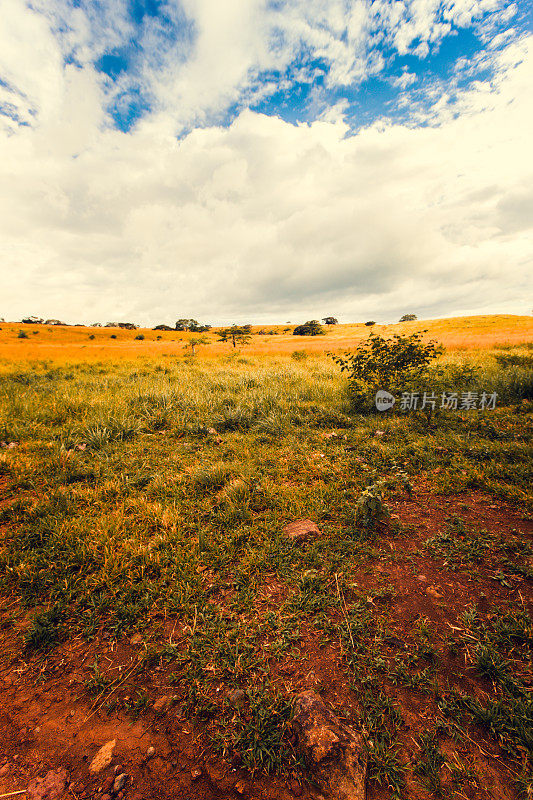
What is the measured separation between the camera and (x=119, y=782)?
1.84 metres

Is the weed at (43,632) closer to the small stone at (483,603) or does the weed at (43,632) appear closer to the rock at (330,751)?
the rock at (330,751)

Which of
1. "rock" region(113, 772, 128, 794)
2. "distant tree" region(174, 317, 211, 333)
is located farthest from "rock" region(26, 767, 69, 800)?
"distant tree" region(174, 317, 211, 333)

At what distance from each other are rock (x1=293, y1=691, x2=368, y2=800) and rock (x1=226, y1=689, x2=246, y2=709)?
0.40 m

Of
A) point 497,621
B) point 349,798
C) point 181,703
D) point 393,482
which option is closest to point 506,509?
point 393,482

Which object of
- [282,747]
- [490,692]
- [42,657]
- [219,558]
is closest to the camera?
[282,747]

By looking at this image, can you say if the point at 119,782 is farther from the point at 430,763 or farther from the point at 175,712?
the point at 430,763

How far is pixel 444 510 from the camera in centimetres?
436

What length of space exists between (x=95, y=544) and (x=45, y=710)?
5.13 feet

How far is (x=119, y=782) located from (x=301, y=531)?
8.25ft

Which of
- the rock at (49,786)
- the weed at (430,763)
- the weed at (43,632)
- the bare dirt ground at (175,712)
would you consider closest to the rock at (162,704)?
the bare dirt ground at (175,712)

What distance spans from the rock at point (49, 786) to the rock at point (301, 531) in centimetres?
254

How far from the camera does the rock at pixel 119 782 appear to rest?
5.98ft

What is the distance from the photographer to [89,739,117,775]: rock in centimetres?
192

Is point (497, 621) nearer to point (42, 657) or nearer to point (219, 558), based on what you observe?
point (219, 558)
